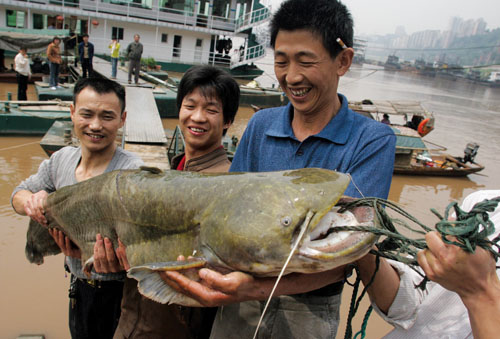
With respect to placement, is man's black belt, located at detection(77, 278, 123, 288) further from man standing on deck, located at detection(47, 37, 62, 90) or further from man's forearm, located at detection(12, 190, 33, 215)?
man standing on deck, located at detection(47, 37, 62, 90)

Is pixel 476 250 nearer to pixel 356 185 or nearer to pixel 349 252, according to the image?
pixel 349 252

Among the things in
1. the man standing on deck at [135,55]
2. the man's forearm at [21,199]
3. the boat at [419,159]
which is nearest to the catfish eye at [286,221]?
the man's forearm at [21,199]

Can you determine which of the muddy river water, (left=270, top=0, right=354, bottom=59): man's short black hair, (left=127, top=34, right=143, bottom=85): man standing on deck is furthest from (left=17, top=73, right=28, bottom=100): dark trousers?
(left=270, top=0, right=354, bottom=59): man's short black hair

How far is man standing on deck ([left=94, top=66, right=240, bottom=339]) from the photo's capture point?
7.09 feet

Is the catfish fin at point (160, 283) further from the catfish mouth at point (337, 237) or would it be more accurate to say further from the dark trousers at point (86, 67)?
the dark trousers at point (86, 67)

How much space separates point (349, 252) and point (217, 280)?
527 millimetres

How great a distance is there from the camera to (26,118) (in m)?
9.73

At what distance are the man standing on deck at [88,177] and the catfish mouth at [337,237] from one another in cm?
152

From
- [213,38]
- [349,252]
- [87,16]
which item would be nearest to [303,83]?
[349,252]

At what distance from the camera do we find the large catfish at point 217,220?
4.31 feet

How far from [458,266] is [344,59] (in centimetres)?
113

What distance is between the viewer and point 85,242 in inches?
88.1

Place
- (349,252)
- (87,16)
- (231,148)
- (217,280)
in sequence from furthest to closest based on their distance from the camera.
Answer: (87,16), (231,148), (217,280), (349,252)

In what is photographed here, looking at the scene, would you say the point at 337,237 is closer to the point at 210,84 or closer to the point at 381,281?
the point at 381,281
